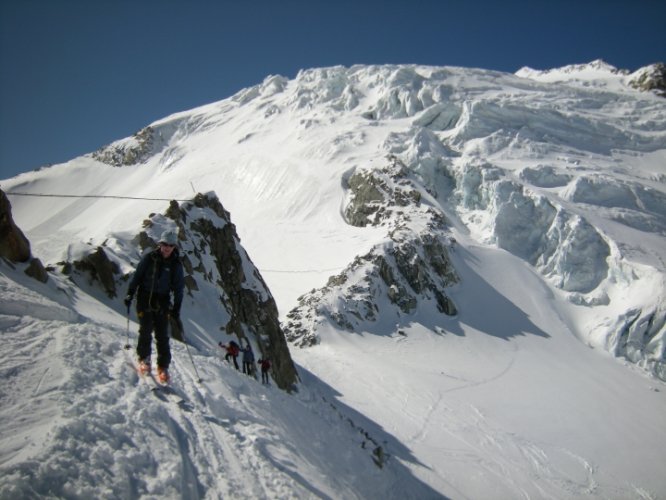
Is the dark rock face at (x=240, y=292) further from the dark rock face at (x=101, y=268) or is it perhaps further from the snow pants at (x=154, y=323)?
the snow pants at (x=154, y=323)

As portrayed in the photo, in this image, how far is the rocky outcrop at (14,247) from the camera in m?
10.6

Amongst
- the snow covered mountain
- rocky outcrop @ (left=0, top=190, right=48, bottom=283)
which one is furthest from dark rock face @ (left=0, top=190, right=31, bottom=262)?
the snow covered mountain

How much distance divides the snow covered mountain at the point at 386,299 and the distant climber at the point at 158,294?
0.49 metres

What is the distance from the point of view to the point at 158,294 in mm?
6891

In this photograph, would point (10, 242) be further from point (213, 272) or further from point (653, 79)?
point (653, 79)

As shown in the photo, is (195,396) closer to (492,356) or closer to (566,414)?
(566,414)

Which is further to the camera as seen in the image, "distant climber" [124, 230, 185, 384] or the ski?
"distant climber" [124, 230, 185, 384]

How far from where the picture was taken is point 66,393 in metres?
5.78

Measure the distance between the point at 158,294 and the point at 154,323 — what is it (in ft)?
1.62

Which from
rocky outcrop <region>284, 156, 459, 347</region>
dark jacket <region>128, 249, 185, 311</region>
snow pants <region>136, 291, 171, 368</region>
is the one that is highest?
rocky outcrop <region>284, 156, 459, 347</region>

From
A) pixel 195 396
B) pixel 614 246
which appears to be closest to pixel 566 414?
pixel 614 246

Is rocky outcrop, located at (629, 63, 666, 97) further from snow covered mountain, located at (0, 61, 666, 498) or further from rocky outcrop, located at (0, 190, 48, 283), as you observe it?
rocky outcrop, located at (0, 190, 48, 283)

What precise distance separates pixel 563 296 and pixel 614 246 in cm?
761

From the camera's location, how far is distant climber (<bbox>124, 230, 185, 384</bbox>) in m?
6.85
